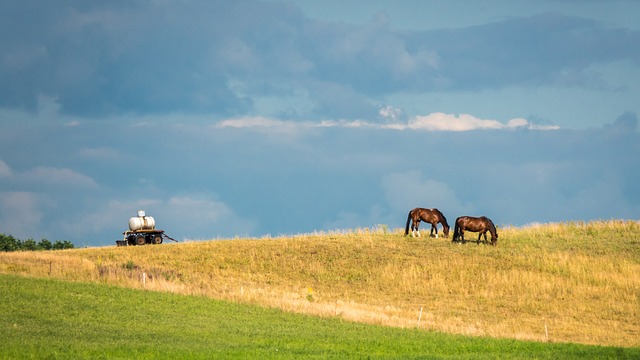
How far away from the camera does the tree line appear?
8500 centimetres

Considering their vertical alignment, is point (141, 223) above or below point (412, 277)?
above

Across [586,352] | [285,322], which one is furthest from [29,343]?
[586,352]

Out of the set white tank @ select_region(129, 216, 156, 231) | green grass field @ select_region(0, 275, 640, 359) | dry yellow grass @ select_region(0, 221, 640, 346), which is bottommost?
green grass field @ select_region(0, 275, 640, 359)

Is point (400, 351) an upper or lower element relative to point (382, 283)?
lower

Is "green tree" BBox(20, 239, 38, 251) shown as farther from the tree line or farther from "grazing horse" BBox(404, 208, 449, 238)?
"grazing horse" BBox(404, 208, 449, 238)

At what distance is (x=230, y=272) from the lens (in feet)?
190

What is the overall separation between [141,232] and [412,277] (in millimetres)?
19672

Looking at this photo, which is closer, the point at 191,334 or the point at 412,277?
the point at 191,334

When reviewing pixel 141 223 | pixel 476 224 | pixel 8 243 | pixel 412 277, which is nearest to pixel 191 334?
pixel 412 277

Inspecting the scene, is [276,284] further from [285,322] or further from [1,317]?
[1,317]

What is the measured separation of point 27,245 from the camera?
86438 mm

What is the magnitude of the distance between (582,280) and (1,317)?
35027 mm

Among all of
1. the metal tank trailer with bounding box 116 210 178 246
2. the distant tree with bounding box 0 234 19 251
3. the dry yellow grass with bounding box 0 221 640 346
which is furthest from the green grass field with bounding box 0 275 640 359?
the distant tree with bounding box 0 234 19 251

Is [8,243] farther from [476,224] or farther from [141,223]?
[476,224]
